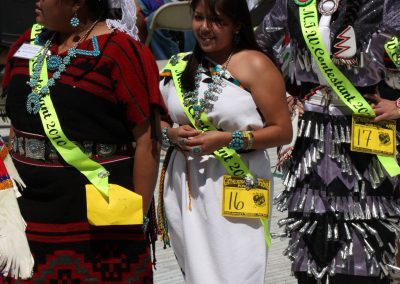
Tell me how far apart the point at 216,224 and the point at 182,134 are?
374mm

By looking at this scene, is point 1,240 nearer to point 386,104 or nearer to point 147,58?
point 147,58

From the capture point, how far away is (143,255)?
319 cm

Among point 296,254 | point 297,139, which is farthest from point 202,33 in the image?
point 296,254

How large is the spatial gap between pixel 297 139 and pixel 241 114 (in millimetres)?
618

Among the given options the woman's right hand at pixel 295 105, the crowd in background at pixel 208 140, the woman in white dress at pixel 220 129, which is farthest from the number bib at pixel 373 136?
the woman in white dress at pixel 220 129

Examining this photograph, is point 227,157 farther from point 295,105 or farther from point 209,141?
point 295,105

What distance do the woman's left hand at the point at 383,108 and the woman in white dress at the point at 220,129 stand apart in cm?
51

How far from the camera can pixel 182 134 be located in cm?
353

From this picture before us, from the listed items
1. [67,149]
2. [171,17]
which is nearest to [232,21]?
[67,149]

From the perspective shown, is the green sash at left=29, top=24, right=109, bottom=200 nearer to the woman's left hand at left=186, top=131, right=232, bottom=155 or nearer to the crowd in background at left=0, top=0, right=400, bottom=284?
the crowd in background at left=0, top=0, right=400, bottom=284

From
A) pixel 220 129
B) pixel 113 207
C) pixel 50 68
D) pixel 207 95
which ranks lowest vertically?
pixel 113 207

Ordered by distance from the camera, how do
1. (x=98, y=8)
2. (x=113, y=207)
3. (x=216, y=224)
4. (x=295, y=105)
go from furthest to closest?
1. (x=295, y=105)
2. (x=216, y=224)
3. (x=98, y=8)
4. (x=113, y=207)

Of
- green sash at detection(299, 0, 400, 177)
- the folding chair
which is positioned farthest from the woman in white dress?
the folding chair

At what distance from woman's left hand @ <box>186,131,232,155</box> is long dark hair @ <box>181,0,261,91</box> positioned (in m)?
0.22
